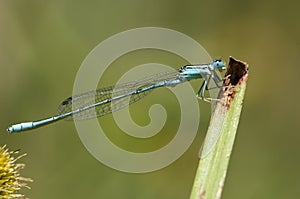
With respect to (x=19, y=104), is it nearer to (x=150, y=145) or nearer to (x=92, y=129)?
(x=92, y=129)

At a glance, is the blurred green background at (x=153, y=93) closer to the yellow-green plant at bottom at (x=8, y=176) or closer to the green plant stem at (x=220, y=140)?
the yellow-green plant at bottom at (x=8, y=176)

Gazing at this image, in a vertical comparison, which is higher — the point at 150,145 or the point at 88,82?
the point at 88,82

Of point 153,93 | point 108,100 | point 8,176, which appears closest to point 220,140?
point 8,176

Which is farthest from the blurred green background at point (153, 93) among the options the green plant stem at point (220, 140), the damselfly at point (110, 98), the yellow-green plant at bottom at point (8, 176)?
the green plant stem at point (220, 140)

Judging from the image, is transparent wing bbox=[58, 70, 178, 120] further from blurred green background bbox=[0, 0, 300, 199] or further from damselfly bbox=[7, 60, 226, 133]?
blurred green background bbox=[0, 0, 300, 199]

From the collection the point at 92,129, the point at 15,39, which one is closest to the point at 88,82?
the point at 92,129

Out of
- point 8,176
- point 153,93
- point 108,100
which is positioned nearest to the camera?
point 8,176

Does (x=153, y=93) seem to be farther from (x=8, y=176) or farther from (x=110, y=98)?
(x=8, y=176)
